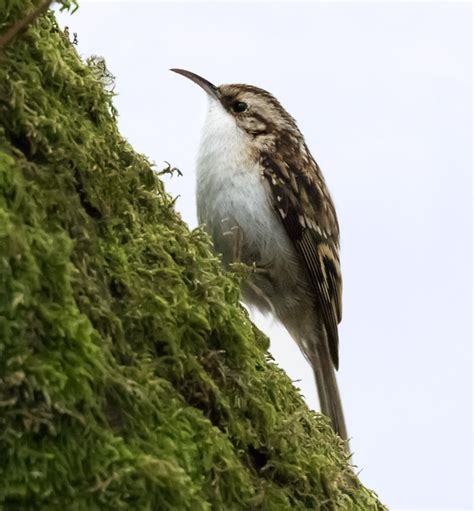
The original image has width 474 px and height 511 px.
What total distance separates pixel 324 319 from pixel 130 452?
218 cm

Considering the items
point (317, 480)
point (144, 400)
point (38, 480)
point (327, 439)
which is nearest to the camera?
point (38, 480)

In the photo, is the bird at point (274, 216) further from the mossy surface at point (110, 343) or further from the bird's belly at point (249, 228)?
the mossy surface at point (110, 343)

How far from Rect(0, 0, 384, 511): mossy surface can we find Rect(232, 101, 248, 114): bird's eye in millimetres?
1680

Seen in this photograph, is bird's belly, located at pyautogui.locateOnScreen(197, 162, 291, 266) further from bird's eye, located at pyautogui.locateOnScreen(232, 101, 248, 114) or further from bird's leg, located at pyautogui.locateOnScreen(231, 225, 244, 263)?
bird's eye, located at pyautogui.locateOnScreen(232, 101, 248, 114)

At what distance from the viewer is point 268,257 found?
358 cm

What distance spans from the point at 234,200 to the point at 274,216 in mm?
171

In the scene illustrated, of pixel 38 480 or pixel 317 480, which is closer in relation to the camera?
pixel 38 480

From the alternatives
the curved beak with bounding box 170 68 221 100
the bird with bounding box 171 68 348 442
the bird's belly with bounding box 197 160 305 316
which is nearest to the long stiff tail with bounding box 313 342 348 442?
the bird with bounding box 171 68 348 442

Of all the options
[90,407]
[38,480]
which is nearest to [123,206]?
[90,407]

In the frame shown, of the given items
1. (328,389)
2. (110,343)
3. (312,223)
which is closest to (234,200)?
(312,223)

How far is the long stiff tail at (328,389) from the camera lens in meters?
3.52

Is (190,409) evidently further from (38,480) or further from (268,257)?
(268,257)

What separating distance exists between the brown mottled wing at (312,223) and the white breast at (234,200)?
49 millimetres

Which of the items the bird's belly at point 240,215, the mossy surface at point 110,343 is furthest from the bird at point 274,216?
the mossy surface at point 110,343
